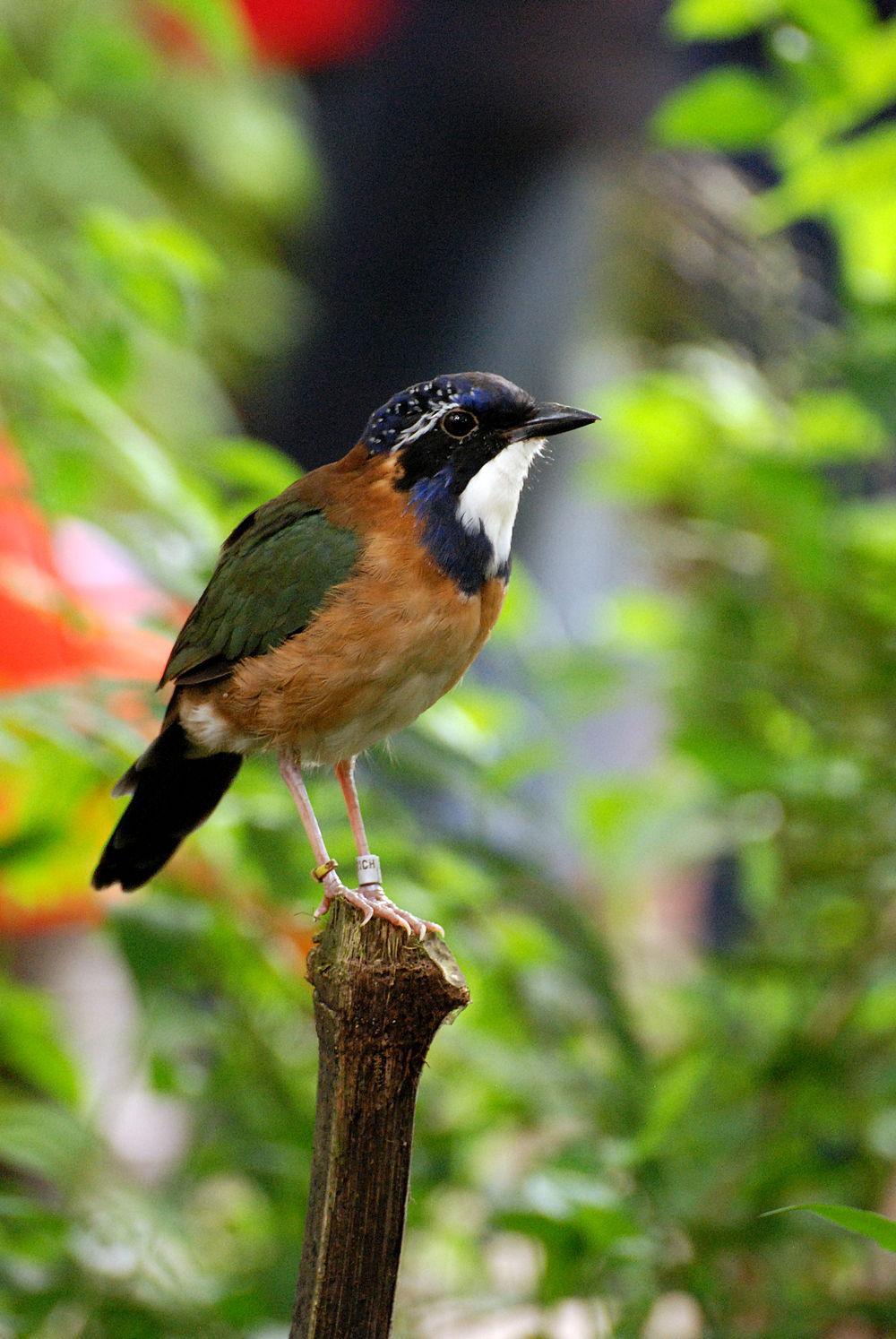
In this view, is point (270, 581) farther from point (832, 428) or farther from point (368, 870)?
point (832, 428)

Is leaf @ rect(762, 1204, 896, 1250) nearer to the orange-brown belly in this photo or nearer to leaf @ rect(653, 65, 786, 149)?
the orange-brown belly

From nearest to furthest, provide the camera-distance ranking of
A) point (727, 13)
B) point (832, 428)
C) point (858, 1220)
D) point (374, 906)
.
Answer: point (858, 1220), point (374, 906), point (727, 13), point (832, 428)

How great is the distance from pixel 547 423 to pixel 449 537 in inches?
6.2

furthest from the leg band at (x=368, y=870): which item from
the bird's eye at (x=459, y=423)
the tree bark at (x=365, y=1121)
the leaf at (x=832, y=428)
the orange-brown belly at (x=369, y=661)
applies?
the leaf at (x=832, y=428)

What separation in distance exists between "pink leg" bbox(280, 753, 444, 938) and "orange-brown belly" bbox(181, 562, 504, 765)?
0.05 meters

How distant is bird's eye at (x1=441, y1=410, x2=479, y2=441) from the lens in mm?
1435

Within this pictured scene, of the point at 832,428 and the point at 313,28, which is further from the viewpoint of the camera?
the point at 313,28

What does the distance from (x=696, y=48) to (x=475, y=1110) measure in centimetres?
274

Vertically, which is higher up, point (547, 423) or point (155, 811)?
point (547, 423)

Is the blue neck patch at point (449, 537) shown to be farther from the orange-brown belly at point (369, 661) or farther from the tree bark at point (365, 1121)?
the tree bark at point (365, 1121)

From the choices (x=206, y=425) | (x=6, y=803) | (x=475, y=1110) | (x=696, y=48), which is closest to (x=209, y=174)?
(x=206, y=425)

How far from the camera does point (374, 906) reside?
4.03 ft

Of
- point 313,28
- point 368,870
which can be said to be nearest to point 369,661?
point 368,870

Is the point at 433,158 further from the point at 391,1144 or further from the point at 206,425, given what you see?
the point at 391,1144
